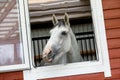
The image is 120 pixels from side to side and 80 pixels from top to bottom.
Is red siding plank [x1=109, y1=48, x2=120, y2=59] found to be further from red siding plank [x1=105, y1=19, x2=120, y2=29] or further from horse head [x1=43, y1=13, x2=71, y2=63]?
horse head [x1=43, y1=13, x2=71, y2=63]

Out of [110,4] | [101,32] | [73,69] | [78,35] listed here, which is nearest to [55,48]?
[73,69]

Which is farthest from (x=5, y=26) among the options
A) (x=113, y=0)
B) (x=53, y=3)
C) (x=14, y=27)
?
(x=113, y=0)

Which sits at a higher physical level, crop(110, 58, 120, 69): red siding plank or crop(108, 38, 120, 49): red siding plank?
crop(108, 38, 120, 49): red siding plank

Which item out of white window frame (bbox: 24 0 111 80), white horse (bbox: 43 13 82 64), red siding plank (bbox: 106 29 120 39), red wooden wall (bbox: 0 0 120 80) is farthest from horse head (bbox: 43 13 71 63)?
red siding plank (bbox: 106 29 120 39)

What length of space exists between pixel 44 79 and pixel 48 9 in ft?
4.05

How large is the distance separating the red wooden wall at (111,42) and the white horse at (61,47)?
204 mm

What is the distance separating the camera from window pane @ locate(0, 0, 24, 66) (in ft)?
10.1

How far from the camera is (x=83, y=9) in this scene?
12.6 ft

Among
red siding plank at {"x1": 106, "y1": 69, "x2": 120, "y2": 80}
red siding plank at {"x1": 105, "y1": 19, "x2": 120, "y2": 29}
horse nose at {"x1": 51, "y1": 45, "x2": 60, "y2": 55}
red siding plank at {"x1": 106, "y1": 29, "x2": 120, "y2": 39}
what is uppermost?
red siding plank at {"x1": 105, "y1": 19, "x2": 120, "y2": 29}

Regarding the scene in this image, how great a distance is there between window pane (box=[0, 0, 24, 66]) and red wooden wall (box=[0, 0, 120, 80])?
14cm

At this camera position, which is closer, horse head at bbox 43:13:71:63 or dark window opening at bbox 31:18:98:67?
horse head at bbox 43:13:71:63

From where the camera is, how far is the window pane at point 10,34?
307cm

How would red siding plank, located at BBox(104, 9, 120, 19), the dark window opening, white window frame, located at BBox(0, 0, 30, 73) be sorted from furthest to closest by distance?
the dark window opening < red siding plank, located at BBox(104, 9, 120, 19) < white window frame, located at BBox(0, 0, 30, 73)

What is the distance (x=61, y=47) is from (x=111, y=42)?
0.50 meters
